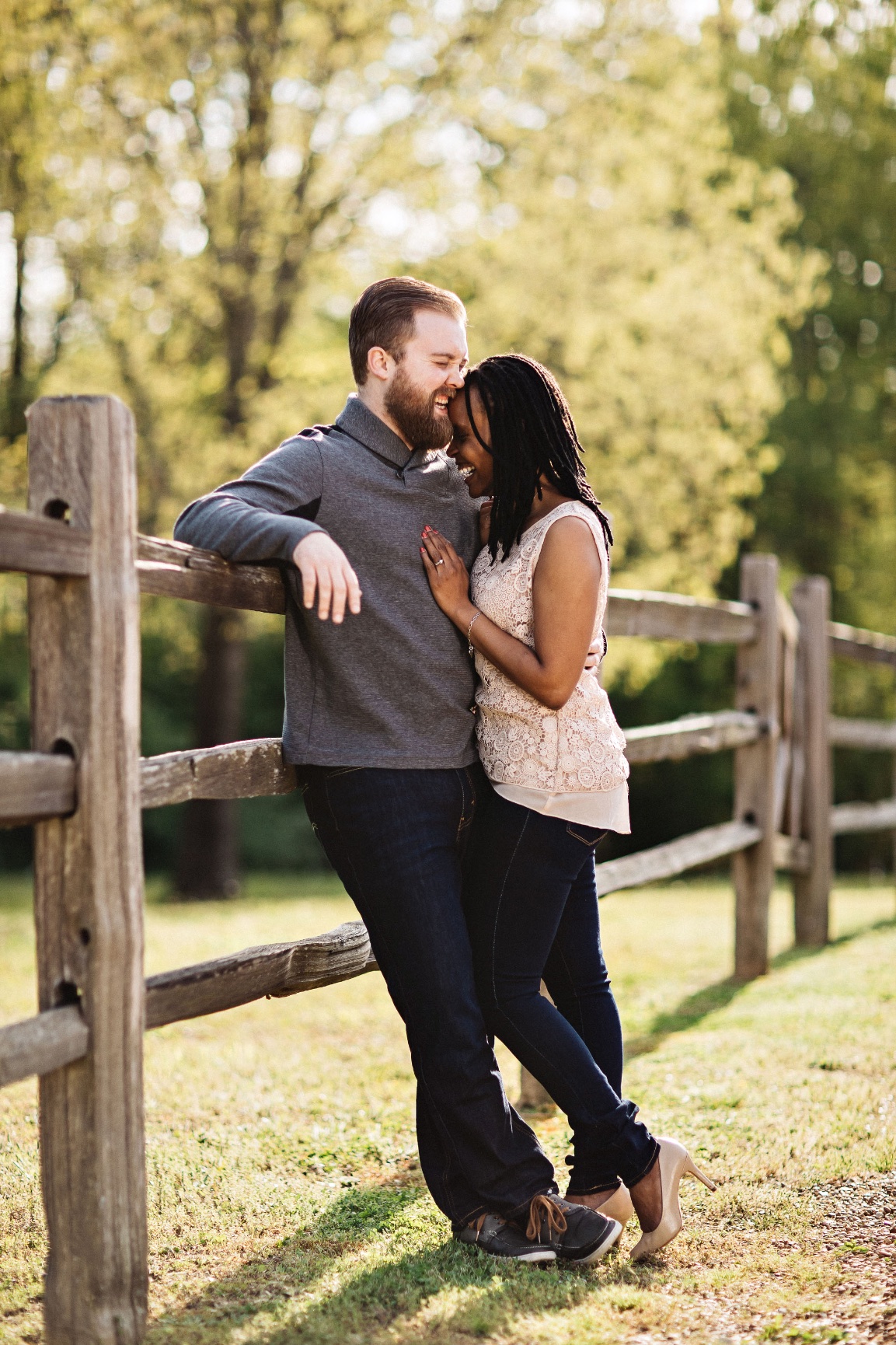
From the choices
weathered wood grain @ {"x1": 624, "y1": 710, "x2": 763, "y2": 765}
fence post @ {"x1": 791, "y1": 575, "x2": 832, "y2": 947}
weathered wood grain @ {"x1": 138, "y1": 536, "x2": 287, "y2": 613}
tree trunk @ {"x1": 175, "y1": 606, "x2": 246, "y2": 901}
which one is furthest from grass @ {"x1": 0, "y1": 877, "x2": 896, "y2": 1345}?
tree trunk @ {"x1": 175, "y1": 606, "x2": 246, "y2": 901}

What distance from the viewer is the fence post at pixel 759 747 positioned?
6027 millimetres

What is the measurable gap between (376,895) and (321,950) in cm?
41

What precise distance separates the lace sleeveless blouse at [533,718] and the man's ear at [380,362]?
48 cm

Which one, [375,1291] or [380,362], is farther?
[380,362]

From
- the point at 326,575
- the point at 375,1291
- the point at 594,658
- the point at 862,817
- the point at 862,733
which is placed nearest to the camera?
the point at 326,575

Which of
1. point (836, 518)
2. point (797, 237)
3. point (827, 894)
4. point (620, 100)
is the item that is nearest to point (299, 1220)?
point (827, 894)

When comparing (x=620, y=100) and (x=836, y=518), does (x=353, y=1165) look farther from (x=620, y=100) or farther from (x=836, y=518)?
(x=836, y=518)

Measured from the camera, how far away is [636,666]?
1306 centimetres

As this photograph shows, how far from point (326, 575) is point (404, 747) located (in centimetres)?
44

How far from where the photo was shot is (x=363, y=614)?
9.00 feet

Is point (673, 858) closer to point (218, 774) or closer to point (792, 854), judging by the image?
→ point (792, 854)

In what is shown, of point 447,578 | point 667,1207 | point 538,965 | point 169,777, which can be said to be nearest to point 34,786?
point 169,777

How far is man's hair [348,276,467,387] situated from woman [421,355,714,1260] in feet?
0.59

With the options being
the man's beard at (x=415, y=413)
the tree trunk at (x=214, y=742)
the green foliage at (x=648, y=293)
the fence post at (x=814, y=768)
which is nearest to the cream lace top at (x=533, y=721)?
the man's beard at (x=415, y=413)
